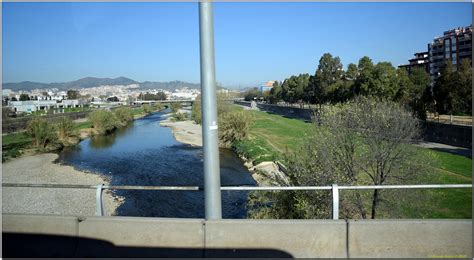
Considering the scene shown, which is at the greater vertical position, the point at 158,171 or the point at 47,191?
the point at 158,171

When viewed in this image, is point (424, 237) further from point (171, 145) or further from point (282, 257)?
point (171, 145)

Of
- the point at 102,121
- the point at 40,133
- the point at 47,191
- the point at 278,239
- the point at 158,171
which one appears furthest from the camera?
the point at 102,121

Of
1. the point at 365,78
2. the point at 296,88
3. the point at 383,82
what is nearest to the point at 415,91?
the point at 383,82

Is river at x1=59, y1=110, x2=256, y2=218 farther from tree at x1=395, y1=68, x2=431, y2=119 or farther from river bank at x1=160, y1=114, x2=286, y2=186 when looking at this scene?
tree at x1=395, y1=68, x2=431, y2=119

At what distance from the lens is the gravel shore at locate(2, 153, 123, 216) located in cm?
2259

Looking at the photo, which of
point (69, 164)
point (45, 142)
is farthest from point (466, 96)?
point (45, 142)

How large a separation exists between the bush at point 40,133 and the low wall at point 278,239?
5084cm

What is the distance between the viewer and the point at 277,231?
4910mm

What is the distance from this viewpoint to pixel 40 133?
50719mm

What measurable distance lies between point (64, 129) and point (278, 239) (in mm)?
57788

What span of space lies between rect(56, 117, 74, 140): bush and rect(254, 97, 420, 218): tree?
47088 mm

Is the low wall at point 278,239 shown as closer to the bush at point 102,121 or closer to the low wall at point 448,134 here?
the low wall at point 448,134

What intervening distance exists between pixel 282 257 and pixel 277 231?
1.03ft

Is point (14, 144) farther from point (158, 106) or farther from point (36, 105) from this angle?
point (158, 106)
